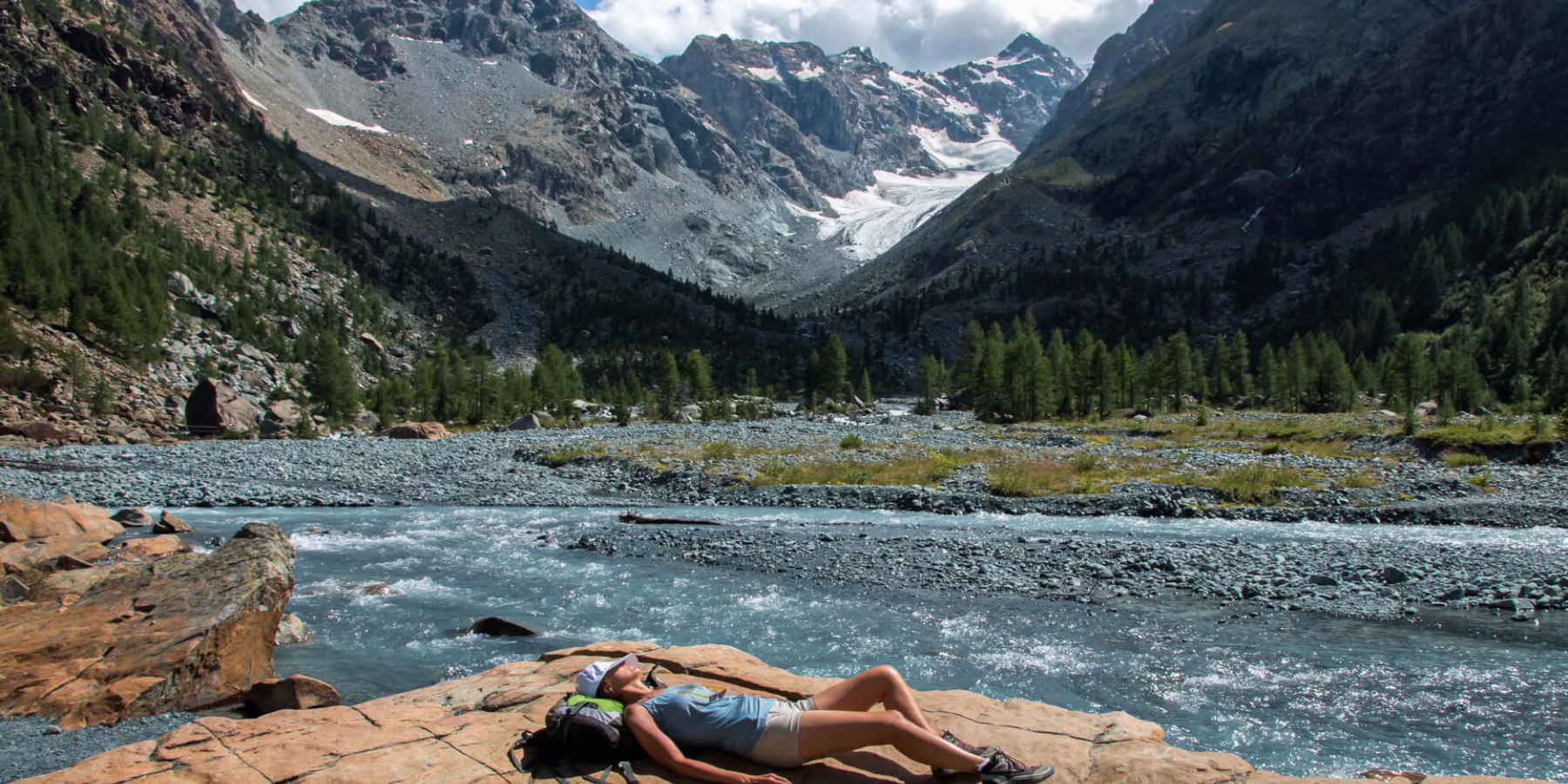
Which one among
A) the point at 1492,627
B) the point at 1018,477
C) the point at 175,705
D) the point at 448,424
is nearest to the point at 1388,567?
the point at 1492,627

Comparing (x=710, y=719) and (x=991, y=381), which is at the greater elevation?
(x=991, y=381)

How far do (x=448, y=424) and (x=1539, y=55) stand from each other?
769ft

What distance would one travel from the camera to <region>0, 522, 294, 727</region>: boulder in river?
8.84 metres

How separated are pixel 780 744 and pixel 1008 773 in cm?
187

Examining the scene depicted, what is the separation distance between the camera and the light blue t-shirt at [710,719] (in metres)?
6.50

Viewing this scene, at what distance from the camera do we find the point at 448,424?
244ft

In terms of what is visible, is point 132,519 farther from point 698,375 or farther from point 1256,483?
point 698,375

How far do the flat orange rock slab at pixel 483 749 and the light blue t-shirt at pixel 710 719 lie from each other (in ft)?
0.70

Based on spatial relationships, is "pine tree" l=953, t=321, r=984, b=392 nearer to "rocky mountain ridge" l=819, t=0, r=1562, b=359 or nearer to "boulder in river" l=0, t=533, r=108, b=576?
"rocky mountain ridge" l=819, t=0, r=1562, b=359

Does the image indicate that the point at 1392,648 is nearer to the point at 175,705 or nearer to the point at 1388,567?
the point at 1388,567

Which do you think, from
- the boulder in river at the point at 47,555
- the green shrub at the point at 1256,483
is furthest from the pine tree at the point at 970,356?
the boulder in river at the point at 47,555

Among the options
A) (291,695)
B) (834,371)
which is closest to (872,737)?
(291,695)

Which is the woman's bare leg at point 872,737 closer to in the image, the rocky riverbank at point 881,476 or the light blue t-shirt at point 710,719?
the light blue t-shirt at point 710,719

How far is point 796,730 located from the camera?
6.38m
